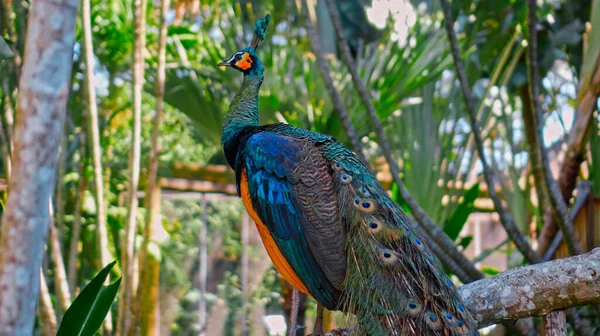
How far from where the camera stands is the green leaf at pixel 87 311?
2.45 metres

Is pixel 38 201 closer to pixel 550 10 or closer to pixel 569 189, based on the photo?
pixel 569 189

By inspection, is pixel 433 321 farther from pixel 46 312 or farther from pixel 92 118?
pixel 92 118

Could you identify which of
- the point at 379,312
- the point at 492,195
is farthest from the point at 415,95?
the point at 379,312

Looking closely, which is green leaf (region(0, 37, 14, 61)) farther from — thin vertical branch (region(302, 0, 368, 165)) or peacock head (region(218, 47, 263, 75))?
thin vertical branch (region(302, 0, 368, 165))

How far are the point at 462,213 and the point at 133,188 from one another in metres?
1.97

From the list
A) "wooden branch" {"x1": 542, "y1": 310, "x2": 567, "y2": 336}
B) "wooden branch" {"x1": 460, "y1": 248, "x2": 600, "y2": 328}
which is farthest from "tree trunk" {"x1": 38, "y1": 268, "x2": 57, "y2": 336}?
"wooden branch" {"x1": 542, "y1": 310, "x2": 567, "y2": 336}

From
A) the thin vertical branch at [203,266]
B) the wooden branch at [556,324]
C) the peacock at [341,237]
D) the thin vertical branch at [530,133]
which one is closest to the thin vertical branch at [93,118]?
the peacock at [341,237]

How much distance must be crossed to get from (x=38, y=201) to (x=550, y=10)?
390cm

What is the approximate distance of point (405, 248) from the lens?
7.98ft

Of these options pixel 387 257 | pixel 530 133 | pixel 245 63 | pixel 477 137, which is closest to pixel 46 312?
pixel 245 63

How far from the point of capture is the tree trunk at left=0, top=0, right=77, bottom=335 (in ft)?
6.30

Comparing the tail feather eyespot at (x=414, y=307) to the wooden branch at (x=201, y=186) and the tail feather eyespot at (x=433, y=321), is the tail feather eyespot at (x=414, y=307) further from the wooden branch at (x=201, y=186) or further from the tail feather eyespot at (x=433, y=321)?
the wooden branch at (x=201, y=186)

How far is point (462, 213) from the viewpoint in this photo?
426 cm

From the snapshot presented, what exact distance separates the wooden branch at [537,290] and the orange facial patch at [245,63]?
4.72ft
